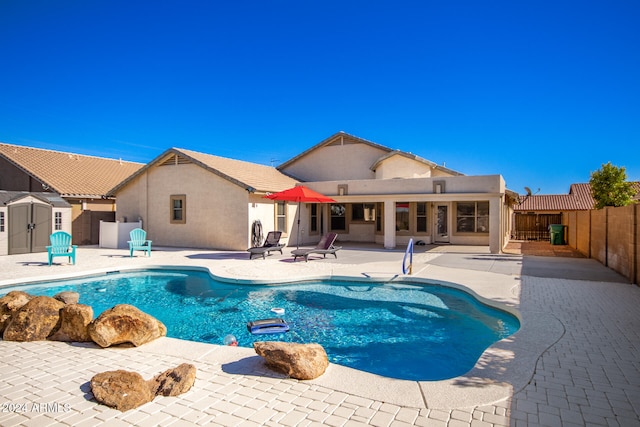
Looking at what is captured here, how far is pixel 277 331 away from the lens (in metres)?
7.34

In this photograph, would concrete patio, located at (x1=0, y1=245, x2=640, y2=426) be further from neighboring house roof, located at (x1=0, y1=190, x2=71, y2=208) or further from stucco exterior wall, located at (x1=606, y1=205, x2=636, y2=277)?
neighboring house roof, located at (x1=0, y1=190, x2=71, y2=208)

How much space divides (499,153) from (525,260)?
19.6m

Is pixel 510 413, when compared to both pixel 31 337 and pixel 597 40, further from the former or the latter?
pixel 597 40

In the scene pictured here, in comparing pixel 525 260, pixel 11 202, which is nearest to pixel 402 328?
pixel 525 260

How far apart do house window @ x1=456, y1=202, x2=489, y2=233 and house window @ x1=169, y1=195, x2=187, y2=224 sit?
14.7 meters

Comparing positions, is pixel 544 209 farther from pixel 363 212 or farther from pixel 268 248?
pixel 268 248

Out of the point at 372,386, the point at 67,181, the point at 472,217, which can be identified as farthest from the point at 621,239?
the point at 67,181

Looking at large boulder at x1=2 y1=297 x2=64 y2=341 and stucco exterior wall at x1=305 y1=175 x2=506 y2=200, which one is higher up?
stucco exterior wall at x1=305 y1=175 x2=506 y2=200

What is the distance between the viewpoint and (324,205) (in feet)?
75.5

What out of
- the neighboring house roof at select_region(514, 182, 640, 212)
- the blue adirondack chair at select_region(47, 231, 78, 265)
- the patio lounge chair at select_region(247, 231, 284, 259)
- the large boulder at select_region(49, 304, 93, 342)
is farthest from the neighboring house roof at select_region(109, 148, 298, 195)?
the neighboring house roof at select_region(514, 182, 640, 212)

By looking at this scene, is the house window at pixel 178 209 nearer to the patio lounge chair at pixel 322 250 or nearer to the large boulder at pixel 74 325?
the patio lounge chair at pixel 322 250

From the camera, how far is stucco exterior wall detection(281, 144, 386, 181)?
24.8 metres

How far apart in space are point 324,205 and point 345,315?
14638 mm

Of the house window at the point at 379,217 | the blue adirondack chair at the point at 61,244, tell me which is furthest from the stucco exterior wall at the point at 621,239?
the blue adirondack chair at the point at 61,244
